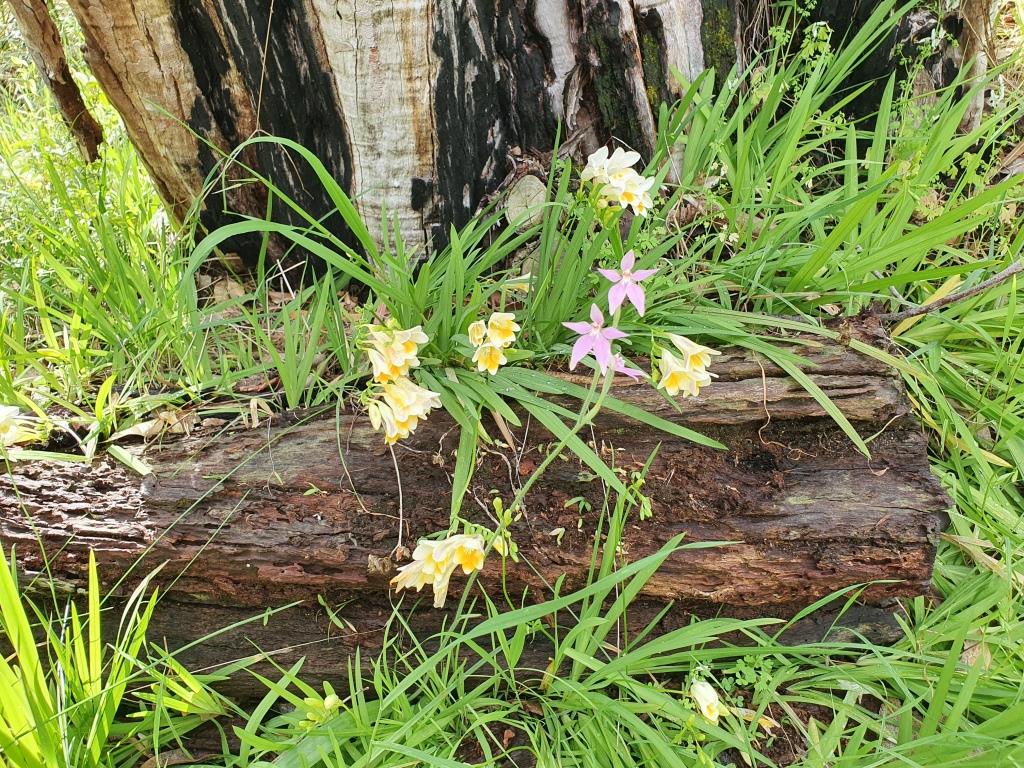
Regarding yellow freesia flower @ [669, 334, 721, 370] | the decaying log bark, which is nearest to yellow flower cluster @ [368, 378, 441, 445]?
yellow freesia flower @ [669, 334, 721, 370]

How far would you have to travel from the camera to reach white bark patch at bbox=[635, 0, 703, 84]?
1.98 m

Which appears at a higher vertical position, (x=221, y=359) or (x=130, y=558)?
(x=221, y=359)

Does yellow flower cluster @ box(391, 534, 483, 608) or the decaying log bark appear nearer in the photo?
yellow flower cluster @ box(391, 534, 483, 608)

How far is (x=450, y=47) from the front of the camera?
1.81 meters

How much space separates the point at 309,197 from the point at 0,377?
925 mm

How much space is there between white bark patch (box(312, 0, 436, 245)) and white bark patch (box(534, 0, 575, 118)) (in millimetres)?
338

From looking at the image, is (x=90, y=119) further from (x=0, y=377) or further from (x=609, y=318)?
(x=609, y=318)

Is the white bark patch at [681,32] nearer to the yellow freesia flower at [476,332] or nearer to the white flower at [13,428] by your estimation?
the yellow freesia flower at [476,332]

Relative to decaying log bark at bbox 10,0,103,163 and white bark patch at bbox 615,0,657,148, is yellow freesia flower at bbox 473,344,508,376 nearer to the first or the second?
white bark patch at bbox 615,0,657,148

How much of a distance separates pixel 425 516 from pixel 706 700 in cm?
70

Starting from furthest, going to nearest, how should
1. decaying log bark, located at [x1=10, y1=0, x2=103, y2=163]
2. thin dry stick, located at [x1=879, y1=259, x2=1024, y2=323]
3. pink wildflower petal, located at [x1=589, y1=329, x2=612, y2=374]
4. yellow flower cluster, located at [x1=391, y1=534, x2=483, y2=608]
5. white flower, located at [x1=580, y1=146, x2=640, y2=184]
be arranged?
decaying log bark, located at [x1=10, y1=0, x2=103, y2=163] → thin dry stick, located at [x1=879, y1=259, x2=1024, y2=323] → white flower, located at [x1=580, y1=146, x2=640, y2=184] → yellow flower cluster, located at [x1=391, y1=534, x2=483, y2=608] → pink wildflower petal, located at [x1=589, y1=329, x2=612, y2=374]

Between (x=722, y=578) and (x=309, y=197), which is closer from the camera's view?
(x=722, y=578)

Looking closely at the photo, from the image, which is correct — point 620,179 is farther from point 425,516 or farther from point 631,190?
point 425,516

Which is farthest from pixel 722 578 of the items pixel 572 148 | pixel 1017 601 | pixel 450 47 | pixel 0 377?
pixel 0 377
